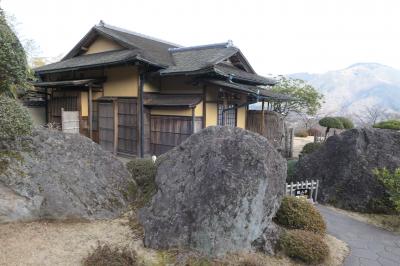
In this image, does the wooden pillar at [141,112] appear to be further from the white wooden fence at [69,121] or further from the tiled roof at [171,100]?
the white wooden fence at [69,121]

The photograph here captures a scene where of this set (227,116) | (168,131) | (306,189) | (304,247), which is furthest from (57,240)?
(227,116)

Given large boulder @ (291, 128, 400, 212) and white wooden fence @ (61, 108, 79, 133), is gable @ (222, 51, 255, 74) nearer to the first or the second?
large boulder @ (291, 128, 400, 212)

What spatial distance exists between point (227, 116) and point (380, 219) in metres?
7.70

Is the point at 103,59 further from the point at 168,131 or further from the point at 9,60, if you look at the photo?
the point at 9,60

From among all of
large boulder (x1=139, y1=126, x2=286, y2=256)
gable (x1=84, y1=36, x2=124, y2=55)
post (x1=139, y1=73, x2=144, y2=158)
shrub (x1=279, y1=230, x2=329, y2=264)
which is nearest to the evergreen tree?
large boulder (x1=139, y1=126, x2=286, y2=256)

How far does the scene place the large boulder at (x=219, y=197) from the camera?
4781 mm

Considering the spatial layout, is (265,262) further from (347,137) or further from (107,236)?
(347,137)

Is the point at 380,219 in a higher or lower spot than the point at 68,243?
lower

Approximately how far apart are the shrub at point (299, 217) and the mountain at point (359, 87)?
7827 centimetres

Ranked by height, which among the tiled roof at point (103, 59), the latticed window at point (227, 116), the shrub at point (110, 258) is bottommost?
the shrub at point (110, 258)

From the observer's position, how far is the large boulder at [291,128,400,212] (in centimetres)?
786

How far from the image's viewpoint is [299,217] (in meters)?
5.78

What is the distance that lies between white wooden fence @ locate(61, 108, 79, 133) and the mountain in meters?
76.0

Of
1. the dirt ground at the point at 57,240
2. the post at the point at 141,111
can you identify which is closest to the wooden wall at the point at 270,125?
the post at the point at 141,111
